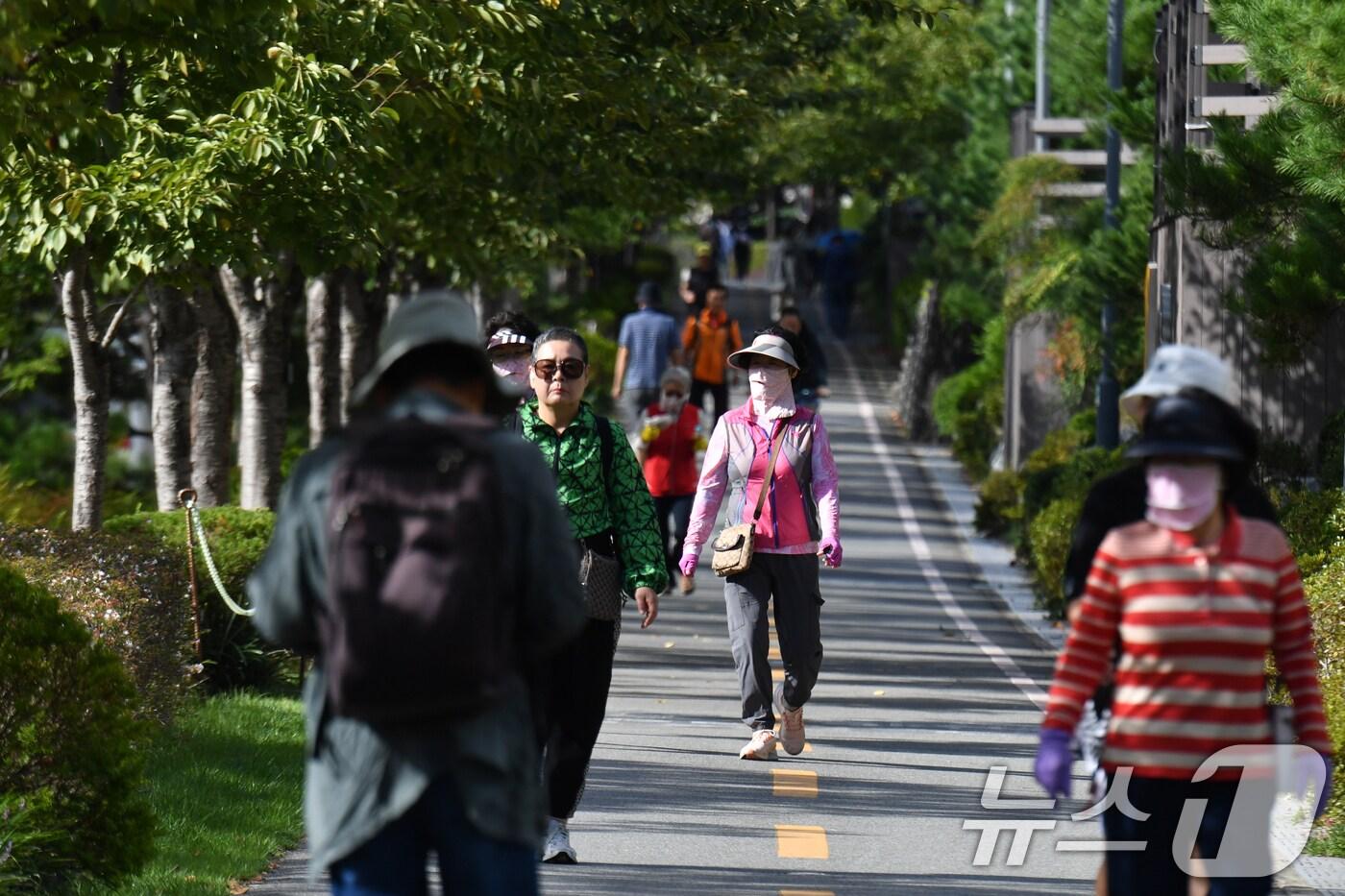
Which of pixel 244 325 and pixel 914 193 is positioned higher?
pixel 914 193

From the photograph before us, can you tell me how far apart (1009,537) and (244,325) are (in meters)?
8.45

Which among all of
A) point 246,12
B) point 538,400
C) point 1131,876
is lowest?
point 1131,876

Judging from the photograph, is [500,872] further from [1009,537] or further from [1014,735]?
[1009,537]

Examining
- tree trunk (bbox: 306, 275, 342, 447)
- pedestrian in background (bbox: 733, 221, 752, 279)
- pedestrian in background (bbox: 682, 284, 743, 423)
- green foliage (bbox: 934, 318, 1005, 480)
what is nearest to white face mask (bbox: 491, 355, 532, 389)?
tree trunk (bbox: 306, 275, 342, 447)

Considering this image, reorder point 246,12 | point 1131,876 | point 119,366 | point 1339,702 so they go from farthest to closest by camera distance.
A: point 119,366, point 1339,702, point 246,12, point 1131,876

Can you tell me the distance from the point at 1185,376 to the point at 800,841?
361cm

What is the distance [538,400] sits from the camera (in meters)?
7.57

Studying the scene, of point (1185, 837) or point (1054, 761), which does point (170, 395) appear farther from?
point (1185, 837)

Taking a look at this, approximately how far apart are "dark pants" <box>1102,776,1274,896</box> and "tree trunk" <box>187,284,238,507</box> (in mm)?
10106

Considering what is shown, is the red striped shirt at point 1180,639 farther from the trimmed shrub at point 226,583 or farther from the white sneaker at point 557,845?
the trimmed shrub at point 226,583

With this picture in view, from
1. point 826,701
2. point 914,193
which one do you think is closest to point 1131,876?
point 826,701

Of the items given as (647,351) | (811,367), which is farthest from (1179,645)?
(811,367)

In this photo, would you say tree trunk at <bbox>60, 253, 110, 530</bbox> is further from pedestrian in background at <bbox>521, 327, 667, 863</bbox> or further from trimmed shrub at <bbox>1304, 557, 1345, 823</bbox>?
trimmed shrub at <bbox>1304, 557, 1345, 823</bbox>

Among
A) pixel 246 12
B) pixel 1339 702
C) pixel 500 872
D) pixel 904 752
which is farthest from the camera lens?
pixel 904 752
